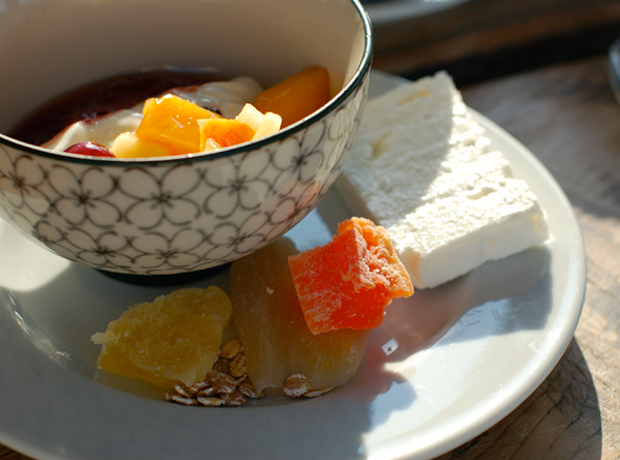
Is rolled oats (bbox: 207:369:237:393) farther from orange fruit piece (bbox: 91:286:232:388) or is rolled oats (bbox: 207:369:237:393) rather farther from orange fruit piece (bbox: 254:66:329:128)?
orange fruit piece (bbox: 254:66:329:128)

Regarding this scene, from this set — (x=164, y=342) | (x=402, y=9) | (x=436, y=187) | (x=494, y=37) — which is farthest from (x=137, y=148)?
(x=494, y=37)

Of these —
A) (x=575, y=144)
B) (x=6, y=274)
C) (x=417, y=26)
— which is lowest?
(x=575, y=144)

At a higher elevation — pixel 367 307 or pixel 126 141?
pixel 126 141

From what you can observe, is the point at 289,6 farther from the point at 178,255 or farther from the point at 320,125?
the point at 178,255

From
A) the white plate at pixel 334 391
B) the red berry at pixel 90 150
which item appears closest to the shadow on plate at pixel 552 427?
the white plate at pixel 334 391

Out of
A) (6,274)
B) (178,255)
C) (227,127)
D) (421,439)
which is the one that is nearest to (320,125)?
(227,127)

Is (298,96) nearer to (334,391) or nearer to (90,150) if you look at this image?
(90,150)
